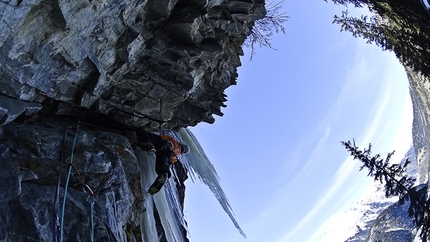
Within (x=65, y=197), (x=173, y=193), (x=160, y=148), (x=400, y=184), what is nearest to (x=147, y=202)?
(x=160, y=148)

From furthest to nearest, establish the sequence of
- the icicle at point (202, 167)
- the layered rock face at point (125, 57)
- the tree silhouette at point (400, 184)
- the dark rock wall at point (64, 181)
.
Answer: the icicle at point (202, 167)
the tree silhouette at point (400, 184)
the dark rock wall at point (64, 181)
the layered rock face at point (125, 57)

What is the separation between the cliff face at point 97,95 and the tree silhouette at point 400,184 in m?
3.42

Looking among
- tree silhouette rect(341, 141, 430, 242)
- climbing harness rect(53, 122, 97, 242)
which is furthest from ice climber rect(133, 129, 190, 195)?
tree silhouette rect(341, 141, 430, 242)

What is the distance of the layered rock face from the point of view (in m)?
4.95

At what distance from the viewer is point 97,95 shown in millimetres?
6703

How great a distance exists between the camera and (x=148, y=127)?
841 centimetres

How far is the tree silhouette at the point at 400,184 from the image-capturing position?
289 inches

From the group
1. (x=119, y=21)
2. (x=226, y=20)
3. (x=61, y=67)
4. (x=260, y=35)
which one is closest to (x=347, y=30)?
(x=260, y=35)

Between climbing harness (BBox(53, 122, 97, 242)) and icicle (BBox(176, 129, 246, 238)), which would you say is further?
icicle (BBox(176, 129, 246, 238))

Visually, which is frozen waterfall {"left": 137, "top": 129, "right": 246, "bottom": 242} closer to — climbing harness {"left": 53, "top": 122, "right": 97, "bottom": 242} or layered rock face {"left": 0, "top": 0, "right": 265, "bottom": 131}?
layered rock face {"left": 0, "top": 0, "right": 265, "bottom": 131}

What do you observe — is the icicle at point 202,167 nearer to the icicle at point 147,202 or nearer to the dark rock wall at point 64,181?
the icicle at point 147,202

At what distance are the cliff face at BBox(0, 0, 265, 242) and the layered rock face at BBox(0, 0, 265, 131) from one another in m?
0.02

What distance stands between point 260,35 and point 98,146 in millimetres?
6591

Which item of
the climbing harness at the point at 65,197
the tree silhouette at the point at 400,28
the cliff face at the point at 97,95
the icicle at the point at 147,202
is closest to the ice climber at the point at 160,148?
the cliff face at the point at 97,95
